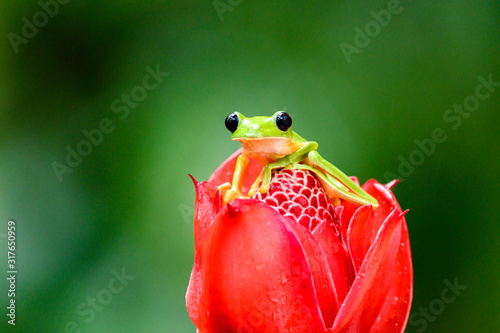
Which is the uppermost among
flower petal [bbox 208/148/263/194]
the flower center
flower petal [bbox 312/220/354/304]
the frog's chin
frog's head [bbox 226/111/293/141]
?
frog's head [bbox 226/111/293/141]

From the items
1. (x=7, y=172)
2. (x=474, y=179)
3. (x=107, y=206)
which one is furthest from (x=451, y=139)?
(x=7, y=172)

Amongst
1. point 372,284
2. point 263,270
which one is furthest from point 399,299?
point 263,270

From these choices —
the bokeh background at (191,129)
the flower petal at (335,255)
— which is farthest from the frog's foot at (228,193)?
the bokeh background at (191,129)

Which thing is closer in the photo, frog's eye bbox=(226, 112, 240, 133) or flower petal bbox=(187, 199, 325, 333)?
flower petal bbox=(187, 199, 325, 333)

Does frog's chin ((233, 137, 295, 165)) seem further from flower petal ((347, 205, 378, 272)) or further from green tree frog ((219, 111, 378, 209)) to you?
flower petal ((347, 205, 378, 272))

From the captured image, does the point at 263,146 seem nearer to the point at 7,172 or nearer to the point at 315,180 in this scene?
the point at 315,180

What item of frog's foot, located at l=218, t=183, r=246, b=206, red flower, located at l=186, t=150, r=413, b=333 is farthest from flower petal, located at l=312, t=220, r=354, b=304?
frog's foot, located at l=218, t=183, r=246, b=206

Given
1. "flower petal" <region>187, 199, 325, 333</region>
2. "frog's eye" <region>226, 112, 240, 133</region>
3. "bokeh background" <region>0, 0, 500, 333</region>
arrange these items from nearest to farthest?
1. "flower petal" <region>187, 199, 325, 333</region>
2. "frog's eye" <region>226, 112, 240, 133</region>
3. "bokeh background" <region>0, 0, 500, 333</region>
